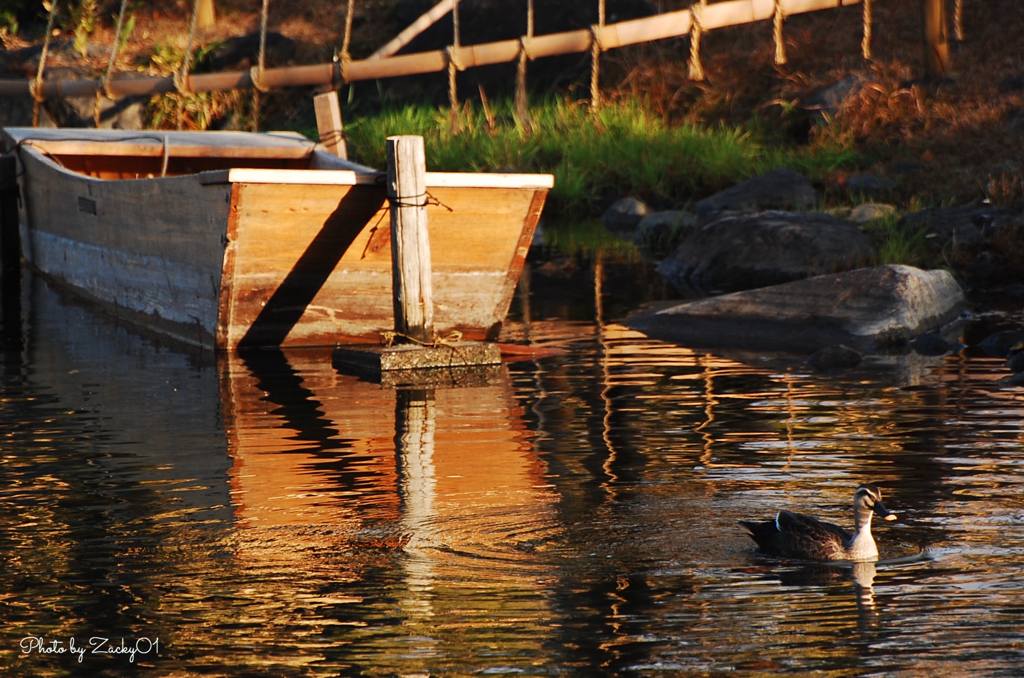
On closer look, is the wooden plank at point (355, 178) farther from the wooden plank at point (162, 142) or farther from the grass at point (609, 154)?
the grass at point (609, 154)

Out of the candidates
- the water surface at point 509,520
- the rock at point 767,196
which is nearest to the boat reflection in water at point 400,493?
the water surface at point 509,520

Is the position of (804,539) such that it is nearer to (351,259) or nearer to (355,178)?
(355,178)

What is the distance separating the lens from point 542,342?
1141 centimetres

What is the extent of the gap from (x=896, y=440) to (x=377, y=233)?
14.9 ft

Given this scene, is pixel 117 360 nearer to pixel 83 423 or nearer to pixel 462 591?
pixel 83 423

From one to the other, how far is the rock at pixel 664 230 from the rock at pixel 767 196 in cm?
29

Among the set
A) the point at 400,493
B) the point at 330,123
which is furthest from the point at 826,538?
the point at 330,123

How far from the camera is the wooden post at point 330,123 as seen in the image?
13977 mm

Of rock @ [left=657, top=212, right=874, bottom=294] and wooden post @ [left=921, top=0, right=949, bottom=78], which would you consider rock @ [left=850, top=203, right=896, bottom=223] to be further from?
wooden post @ [left=921, top=0, right=949, bottom=78]

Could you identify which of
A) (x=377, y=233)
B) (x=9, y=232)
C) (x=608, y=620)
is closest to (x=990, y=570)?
(x=608, y=620)

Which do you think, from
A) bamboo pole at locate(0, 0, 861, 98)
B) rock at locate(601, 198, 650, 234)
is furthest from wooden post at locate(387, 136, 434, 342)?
rock at locate(601, 198, 650, 234)

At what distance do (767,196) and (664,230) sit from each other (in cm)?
132

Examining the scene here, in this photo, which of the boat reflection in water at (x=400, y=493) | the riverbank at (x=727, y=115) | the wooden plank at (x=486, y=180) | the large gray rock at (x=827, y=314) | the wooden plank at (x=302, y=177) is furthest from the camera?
the riverbank at (x=727, y=115)

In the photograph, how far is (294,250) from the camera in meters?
10.4
